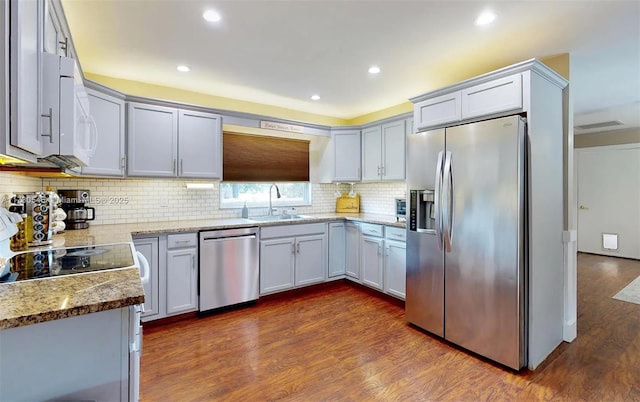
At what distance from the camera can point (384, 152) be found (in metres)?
3.98

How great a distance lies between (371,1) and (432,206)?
1648 millimetres

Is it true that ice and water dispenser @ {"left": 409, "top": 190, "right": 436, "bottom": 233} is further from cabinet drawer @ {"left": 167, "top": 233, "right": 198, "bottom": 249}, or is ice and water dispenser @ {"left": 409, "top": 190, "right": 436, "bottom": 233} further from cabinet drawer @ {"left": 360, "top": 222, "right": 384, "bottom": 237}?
cabinet drawer @ {"left": 167, "top": 233, "right": 198, "bottom": 249}

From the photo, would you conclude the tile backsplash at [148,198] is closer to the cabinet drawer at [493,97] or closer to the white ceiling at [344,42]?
the white ceiling at [344,42]

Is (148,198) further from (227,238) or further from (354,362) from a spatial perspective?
(354,362)

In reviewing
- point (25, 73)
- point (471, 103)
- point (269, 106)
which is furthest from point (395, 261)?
point (25, 73)

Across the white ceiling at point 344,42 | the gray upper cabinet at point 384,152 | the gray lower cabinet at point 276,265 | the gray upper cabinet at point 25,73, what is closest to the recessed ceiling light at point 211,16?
the white ceiling at point 344,42

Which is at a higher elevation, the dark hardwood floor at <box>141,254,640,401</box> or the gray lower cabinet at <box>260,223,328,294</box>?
the gray lower cabinet at <box>260,223,328,294</box>

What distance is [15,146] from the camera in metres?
0.96

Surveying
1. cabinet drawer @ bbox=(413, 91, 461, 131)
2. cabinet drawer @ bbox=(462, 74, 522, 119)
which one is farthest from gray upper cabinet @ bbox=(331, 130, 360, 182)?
cabinet drawer @ bbox=(462, 74, 522, 119)

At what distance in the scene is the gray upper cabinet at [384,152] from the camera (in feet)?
12.4

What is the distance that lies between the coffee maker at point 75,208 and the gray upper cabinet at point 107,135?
33 centimetres

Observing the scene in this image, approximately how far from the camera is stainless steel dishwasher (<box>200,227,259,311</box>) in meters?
3.13

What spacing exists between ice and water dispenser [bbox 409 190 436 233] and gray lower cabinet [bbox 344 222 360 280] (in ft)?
4.02

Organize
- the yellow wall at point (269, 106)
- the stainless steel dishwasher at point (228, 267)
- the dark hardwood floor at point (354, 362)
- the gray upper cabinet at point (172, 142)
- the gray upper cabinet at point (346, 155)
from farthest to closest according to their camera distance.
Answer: the gray upper cabinet at point (346, 155) < the stainless steel dishwasher at point (228, 267) < the gray upper cabinet at point (172, 142) < the yellow wall at point (269, 106) < the dark hardwood floor at point (354, 362)
